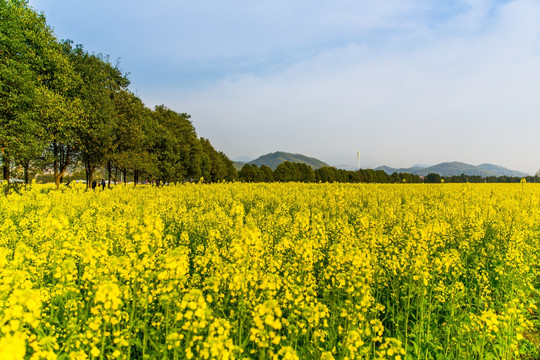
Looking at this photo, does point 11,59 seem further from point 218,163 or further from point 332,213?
point 218,163

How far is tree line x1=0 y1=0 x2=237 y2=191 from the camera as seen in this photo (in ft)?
72.7

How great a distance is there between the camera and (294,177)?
297 feet

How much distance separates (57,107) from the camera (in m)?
25.8

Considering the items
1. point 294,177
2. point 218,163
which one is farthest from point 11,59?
point 294,177

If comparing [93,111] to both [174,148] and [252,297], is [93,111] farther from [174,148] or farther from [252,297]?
[252,297]

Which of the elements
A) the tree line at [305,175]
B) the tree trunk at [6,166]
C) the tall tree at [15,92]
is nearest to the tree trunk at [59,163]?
the tree trunk at [6,166]

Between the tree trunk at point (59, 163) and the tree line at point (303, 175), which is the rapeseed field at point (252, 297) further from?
the tree line at point (303, 175)

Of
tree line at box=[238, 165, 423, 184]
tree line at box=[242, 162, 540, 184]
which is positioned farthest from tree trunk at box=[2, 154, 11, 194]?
tree line at box=[238, 165, 423, 184]

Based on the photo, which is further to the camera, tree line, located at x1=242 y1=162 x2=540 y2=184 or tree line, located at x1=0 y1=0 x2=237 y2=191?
tree line, located at x1=242 y1=162 x2=540 y2=184

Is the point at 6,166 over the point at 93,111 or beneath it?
beneath

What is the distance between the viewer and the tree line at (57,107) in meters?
22.2

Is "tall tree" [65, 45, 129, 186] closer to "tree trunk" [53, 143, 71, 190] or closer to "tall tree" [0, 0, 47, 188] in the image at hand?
"tree trunk" [53, 143, 71, 190]

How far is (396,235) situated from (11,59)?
94.5ft

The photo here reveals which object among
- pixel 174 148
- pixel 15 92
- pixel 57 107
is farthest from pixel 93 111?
pixel 174 148
